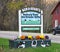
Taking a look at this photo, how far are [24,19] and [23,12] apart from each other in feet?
1.32

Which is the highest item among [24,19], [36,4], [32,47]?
[36,4]

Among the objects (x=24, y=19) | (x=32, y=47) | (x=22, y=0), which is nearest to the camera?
(x=32, y=47)

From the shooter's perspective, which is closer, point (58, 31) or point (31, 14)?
point (31, 14)

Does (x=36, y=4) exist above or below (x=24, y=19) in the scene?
above

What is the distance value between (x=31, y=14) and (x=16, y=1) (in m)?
48.4

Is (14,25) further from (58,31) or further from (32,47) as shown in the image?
(32,47)

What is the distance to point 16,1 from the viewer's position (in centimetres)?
6544

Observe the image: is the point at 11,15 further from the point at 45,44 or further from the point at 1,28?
the point at 45,44

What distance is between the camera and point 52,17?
2259 inches

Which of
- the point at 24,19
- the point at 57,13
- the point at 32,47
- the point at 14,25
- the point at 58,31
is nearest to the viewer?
the point at 32,47

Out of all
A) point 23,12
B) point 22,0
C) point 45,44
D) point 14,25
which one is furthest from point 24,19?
point 22,0

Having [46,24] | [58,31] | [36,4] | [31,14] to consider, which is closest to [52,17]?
[46,24]

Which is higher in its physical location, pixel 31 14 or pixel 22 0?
pixel 22 0

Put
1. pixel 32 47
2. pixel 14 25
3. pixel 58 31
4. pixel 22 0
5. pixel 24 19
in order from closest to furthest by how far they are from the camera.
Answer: pixel 32 47, pixel 24 19, pixel 58 31, pixel 14 25, pixel 22 0
